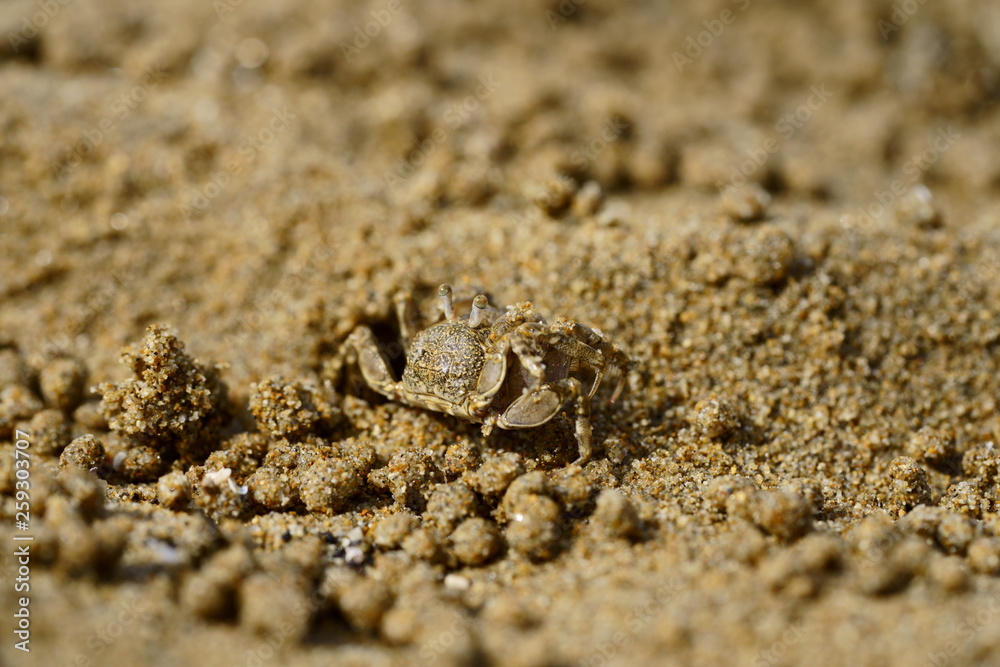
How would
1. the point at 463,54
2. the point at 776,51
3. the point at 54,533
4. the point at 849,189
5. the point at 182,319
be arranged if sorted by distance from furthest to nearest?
the point at 776,51, the point at 463,54, the point at 849,189, the point at 182,319, the point at 54,533

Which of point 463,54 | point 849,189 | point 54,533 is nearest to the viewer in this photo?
point 54,533

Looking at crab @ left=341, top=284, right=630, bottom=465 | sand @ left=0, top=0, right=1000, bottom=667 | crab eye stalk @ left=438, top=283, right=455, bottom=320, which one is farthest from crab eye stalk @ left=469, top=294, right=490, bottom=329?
sand @ left=0, top=0, right=1000, bottom=667

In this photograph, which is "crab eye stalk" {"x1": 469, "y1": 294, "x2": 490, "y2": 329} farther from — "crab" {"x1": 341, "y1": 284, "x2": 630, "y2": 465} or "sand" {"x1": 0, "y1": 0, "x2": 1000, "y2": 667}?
"sand" {"x1": 0, "y1": 0, "x2": 1000, "y2": 667}

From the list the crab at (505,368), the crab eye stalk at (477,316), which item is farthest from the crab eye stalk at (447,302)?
the crab eye stalk at (477,316)

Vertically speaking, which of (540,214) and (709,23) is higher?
(709,23)

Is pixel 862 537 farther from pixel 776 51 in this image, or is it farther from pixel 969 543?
pixel 776 51

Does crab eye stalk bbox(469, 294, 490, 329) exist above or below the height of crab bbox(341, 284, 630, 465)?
above

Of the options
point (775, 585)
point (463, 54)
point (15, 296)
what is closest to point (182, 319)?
point (15, 296)
